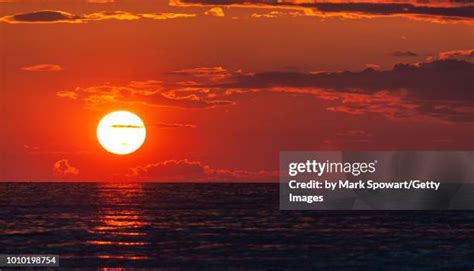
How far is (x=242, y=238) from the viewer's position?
66.6 metres

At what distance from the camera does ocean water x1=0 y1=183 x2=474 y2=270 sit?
5222 centimetres

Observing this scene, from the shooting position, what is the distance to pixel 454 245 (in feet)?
206

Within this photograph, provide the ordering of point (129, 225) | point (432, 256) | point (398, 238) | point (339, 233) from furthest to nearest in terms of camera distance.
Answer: point (129, 225) → point (339, 233) → point (398, 238) → point (432, 256)

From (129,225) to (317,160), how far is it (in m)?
19.9

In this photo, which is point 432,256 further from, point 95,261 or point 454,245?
point 95,261

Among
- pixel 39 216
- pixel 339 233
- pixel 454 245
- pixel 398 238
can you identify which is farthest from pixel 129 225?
pixel 454 245

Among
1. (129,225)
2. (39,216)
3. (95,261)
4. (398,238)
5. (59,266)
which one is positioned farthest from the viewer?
(39,216)

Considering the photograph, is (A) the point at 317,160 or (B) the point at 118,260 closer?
(B) the point at 118,260

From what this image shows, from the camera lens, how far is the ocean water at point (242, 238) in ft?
171

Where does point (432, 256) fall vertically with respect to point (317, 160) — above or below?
below

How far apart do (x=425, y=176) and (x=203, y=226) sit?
22785mm

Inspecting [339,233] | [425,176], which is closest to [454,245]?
[339,233]

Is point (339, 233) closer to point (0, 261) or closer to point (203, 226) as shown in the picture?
point (203, 226)

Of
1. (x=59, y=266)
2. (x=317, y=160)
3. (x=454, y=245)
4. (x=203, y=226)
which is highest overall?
(x=317, y=160)
